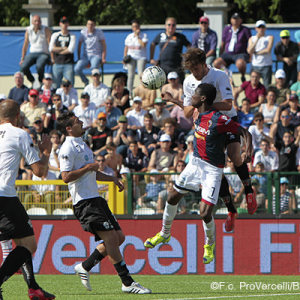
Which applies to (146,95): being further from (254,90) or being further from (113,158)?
(113,158)

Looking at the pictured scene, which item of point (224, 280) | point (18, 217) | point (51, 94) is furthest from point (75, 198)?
point (51, 94)

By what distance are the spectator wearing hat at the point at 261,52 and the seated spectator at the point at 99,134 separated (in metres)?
4.40

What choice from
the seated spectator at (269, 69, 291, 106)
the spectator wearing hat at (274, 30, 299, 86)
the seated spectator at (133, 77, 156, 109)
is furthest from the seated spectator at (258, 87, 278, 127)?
the seated spectator at (133, 77, 156, 109)

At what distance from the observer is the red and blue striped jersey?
11.5 m

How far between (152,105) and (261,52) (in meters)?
3.04

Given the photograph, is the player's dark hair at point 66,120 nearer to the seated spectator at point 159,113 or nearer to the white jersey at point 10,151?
the white jersey at point 10,151

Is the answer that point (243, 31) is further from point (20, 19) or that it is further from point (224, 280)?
point (20, 19)

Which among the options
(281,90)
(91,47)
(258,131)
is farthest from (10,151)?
(91,47)

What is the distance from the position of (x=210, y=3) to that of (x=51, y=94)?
567 centimetres

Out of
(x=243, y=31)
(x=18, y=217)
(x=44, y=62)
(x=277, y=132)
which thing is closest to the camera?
(x=18, y=217)

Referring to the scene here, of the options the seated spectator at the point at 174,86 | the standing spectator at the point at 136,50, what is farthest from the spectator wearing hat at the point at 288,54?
the standing spectator at the point at 136,50

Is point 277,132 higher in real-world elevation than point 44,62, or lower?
lower

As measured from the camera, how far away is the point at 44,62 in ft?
74.8

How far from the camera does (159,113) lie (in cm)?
1970
